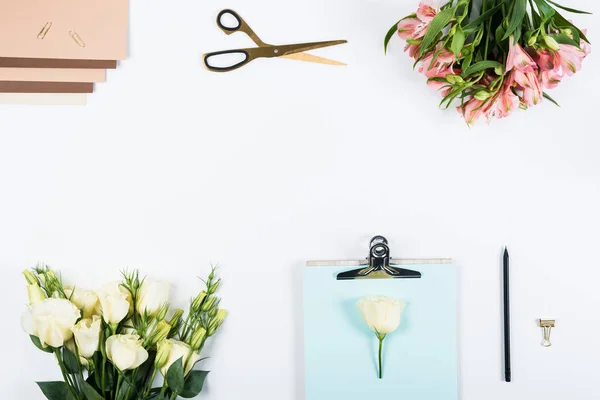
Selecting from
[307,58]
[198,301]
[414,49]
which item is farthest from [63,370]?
[414,49]

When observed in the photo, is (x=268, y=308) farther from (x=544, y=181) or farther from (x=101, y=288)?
(x=544, y=181)

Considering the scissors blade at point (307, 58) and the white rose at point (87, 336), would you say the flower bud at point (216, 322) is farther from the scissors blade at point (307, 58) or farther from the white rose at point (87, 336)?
the scissors blade at point (307, 58)

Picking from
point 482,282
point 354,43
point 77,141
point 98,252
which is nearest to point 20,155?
point 77,141

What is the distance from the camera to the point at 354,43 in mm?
969

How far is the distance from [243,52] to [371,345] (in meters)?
0.55

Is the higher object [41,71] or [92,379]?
[41,71]

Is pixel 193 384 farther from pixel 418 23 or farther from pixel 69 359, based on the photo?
pixel 418 23

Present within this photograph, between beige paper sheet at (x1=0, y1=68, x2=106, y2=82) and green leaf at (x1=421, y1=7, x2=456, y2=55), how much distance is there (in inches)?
21.0

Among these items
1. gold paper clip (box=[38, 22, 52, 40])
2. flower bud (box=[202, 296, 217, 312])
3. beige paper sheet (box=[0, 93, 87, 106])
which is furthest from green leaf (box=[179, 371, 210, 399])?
gold paper clip (box=[38, 22, 52, 40])

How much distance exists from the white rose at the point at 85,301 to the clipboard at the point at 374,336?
0.35 metres

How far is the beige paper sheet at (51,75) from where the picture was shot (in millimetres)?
915

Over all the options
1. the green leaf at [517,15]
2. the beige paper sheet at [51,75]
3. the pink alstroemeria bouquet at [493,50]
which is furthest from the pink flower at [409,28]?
the beige paper sheet at [51,75]

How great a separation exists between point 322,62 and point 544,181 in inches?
17.5

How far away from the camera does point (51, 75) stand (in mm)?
922
